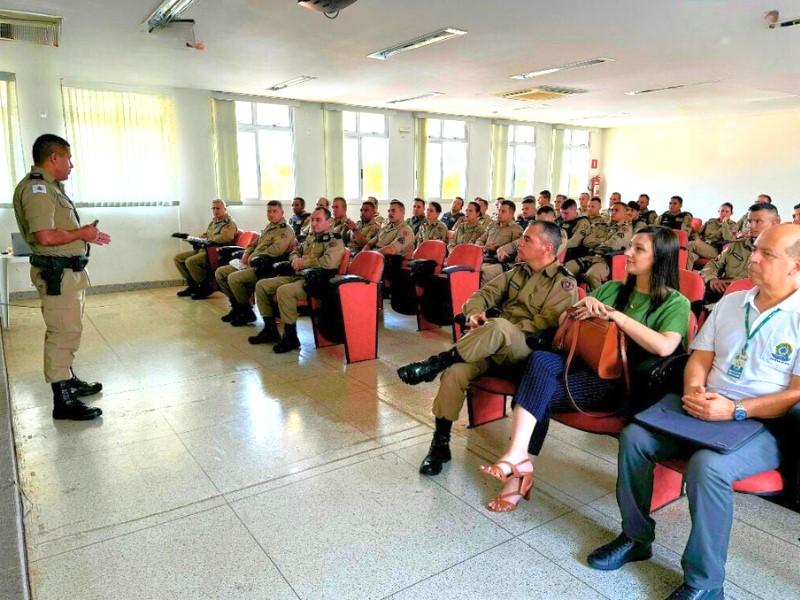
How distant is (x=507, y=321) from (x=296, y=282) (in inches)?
98.1

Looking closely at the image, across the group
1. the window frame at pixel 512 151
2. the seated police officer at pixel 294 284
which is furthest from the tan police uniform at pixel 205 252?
the window frame at pixel 512 151

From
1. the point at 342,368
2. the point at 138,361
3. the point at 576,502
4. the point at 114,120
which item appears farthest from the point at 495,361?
the point at 114,120

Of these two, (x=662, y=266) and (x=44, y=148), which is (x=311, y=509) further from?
(x=44, y=148)

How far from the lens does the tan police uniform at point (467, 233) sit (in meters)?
6.70

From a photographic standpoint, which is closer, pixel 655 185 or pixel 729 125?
pixel 729 125

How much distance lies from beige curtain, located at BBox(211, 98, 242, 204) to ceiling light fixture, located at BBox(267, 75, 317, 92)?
0.76m

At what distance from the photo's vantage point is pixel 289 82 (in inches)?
273

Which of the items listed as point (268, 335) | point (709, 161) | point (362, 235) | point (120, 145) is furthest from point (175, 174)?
point (709, 161)

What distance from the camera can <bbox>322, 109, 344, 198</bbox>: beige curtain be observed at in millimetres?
8703

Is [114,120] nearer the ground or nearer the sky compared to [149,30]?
nearer the ground

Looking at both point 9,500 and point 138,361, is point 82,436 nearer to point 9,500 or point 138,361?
point 9,500

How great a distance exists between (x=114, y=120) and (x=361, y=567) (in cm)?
694

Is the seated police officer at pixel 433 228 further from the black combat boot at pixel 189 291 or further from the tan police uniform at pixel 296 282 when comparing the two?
the black combat boot at pixel 189 291

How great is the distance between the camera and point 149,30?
463 centimetres
